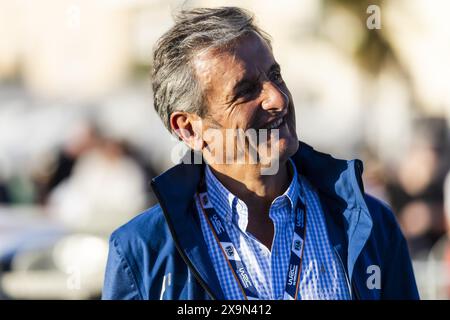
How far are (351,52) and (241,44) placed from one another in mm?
7393

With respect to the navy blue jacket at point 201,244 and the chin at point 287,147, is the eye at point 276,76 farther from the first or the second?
the navy blue jacket at point 201,244

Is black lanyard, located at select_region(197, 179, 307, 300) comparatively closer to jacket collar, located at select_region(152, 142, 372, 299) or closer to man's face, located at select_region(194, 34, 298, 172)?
jacket collar, located at select_region(152, 142, 372, 299)

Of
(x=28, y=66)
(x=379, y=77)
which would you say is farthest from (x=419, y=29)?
(x=28, y=66)

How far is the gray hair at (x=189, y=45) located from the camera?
263 centimetres

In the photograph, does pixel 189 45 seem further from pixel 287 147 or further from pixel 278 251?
pixel 278 251

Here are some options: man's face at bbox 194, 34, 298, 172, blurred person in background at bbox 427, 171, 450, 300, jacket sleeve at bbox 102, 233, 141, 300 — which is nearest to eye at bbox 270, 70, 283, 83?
man's face at bbox 194, 34, 298, 172

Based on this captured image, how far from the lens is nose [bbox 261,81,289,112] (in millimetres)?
2559

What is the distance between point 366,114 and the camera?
31.2 ft

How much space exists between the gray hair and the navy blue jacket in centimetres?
23

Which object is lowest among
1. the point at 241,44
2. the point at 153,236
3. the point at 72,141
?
the point at 72,141

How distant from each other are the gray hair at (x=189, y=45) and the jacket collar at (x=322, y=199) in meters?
0.21

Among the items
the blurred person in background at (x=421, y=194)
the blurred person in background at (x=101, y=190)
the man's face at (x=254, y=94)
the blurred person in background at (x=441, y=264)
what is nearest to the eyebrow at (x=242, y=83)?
the man's face at (x=254, y=94)

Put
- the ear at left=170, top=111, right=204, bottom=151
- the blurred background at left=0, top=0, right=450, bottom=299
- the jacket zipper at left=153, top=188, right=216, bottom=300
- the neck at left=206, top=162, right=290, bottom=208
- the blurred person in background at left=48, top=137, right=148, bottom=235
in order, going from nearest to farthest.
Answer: the jacket zipper at left=153, top=188, right=216, bottom=300
the neck at left=206, top=162, right=290, bottom=208
the ear at left=170, top=111, right=204, bottom=151
the blurred person in background at left=48, top=137, right=148, bottom=235
the blurred background at left=0, top=0, right=450, bottom=299
